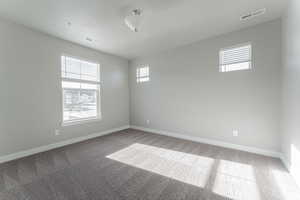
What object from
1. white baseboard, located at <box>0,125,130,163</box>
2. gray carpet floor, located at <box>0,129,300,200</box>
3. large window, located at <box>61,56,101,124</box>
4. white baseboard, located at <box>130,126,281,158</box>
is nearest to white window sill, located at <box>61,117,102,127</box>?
large window, located at <box>61,56,101,124</box>

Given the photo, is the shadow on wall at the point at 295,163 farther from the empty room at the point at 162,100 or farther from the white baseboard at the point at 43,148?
the white baseboard at the point at 43,148

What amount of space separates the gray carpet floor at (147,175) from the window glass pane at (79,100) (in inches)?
39.5

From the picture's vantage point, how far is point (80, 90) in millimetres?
3719

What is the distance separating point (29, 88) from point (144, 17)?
9.55ft

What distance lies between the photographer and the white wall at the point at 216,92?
2.60 m

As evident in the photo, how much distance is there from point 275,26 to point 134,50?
11.4ft

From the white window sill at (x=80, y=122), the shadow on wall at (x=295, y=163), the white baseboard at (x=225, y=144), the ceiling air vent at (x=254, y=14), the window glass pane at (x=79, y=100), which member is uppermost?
the ceiling air vent at (x=254, y=14)

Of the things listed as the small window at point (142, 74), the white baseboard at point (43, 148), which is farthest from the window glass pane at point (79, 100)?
the small window at point (142, 74)

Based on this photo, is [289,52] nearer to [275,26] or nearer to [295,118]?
[275,26]

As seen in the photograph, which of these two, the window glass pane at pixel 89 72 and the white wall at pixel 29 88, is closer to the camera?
the white wall at pixel 29 88

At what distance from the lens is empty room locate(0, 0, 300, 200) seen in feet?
6.00

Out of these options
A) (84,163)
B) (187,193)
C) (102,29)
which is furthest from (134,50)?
(187,193)

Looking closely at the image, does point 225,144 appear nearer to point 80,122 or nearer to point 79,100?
point 80,122

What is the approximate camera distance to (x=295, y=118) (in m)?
1.84
